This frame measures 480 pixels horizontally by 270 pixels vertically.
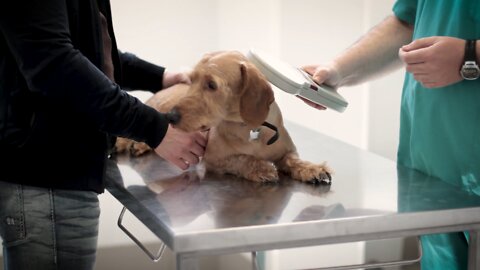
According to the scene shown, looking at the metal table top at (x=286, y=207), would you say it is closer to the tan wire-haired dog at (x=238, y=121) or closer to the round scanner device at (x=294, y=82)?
the tan wire-haired dog at (x=238, y=121)

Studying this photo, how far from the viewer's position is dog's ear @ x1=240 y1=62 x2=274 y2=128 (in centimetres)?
141

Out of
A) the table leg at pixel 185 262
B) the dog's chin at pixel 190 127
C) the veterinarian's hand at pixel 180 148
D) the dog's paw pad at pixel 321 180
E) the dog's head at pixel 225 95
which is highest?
the dog's head at pixel 225 95

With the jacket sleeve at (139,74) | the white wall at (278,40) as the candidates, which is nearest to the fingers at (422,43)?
the jacket sleeve at (139,74)

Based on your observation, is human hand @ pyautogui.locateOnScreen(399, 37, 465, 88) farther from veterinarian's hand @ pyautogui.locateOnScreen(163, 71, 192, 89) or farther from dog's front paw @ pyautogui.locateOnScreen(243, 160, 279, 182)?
veterinarian's hand @ pyautogui.locateOnScreen(163, 71, 192, 89)

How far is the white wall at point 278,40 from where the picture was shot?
2.66 metres

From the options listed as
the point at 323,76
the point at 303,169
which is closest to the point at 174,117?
the point at 303,169

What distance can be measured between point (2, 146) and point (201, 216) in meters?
0.43

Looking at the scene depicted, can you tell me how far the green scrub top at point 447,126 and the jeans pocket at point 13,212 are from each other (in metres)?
0.88

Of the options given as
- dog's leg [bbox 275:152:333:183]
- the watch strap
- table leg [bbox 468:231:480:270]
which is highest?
the watch strap

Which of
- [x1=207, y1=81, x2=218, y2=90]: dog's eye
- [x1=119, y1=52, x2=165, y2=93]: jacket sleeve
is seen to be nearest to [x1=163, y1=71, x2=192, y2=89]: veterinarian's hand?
[x1=119, y1=52, x2=165, y2=93]: jacket sleeve

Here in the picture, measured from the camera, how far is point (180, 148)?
1.38 m

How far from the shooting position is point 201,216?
115cm

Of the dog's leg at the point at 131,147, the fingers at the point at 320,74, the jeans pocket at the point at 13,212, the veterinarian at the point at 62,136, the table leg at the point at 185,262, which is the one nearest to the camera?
the table leg at the point at 185,262

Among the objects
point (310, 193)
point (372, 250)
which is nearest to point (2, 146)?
point (310, 193)
